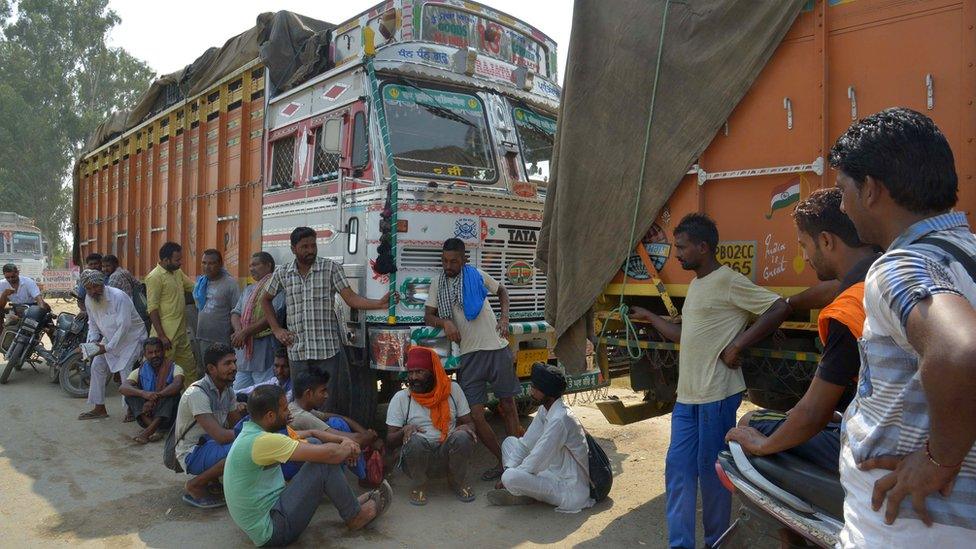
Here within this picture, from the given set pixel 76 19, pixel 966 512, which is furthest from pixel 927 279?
pixel 76 19

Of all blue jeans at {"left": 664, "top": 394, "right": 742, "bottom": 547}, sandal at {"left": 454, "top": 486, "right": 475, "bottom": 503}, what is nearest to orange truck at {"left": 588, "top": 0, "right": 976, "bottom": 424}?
blue jeans at {"left": 664, "top": 394, "right": 742, "bottom": 547}

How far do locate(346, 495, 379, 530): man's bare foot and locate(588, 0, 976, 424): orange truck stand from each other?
5.70 feet

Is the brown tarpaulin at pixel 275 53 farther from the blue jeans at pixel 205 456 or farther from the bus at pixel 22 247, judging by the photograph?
the bus at pixel 22 247

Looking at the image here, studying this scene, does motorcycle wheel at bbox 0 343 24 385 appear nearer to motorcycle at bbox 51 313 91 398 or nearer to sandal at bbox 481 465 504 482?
motorcycle at bbox 51 313 91 398

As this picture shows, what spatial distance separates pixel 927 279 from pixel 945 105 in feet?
6.35

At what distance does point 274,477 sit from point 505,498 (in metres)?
1.45

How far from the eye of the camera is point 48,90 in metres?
33.1

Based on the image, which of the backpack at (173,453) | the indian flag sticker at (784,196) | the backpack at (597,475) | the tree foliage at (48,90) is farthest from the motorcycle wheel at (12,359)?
the tree foliage at (48,90)

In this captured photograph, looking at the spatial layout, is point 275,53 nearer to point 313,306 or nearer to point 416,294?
point 313,306

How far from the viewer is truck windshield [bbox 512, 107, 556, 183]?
19.7ft

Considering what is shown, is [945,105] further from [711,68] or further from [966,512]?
[966,512]

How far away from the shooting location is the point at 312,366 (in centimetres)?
482

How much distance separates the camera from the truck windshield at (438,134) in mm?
5211

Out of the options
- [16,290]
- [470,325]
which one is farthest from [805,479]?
[16,290]
